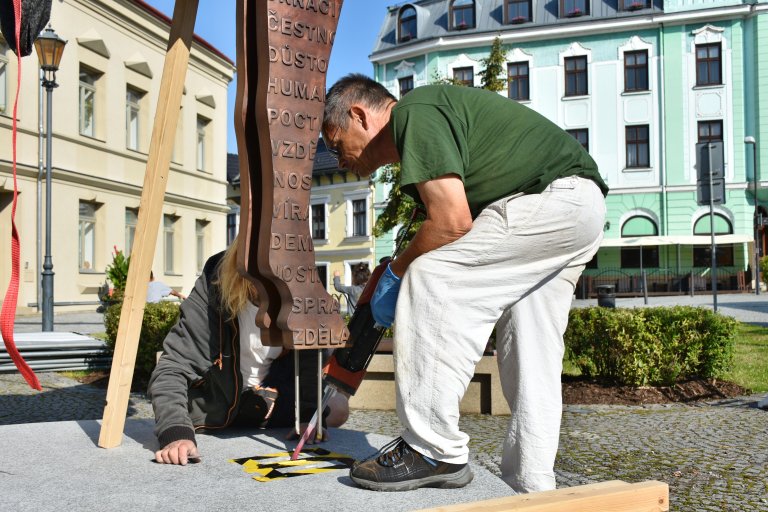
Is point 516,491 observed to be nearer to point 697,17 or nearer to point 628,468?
point 628,468

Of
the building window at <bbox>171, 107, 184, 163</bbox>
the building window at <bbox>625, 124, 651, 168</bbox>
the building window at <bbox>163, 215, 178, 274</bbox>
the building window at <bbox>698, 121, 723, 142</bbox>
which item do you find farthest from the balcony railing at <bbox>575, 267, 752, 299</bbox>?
the building window at <bbox>171, 107, 184, 163</bbox>

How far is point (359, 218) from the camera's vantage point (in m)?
39.2

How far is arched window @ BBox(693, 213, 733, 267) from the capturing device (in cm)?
3173

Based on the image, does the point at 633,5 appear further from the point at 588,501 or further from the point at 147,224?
the point at 588,501

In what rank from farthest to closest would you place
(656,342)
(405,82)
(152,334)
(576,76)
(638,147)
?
(405,82) < (576,76) < (638,147) < (152,334) < (656,342)

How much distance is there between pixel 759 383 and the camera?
24.7 ft

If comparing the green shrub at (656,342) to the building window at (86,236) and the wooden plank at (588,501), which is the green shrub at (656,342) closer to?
the wooden plank at (588,501)

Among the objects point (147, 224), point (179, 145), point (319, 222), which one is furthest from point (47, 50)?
point (319, 222)

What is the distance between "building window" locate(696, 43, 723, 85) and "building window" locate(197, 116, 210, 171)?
1988 cm

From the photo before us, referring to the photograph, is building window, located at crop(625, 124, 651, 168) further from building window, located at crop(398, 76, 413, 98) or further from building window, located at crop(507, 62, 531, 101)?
building window, located at crop(398, 76, 413, 98)

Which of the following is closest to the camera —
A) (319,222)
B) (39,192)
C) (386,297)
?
(386,297)

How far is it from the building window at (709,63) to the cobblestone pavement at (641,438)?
28.5m

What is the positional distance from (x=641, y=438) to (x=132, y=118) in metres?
20.7

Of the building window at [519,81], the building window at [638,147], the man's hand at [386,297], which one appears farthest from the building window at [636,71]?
the man's hand at [386,297]
